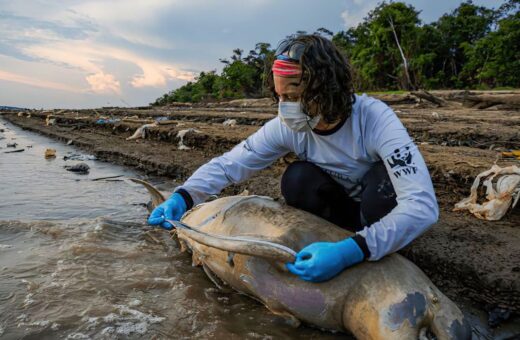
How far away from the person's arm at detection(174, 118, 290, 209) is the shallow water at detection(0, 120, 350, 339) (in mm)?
564

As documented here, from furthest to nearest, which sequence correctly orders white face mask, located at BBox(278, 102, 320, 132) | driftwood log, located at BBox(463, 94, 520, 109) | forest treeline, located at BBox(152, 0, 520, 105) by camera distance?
1. forest treeline, located at BBox(152, 0, 520, 105)
2. driftwood log, located at BBox(463, 94, 520, 109)
3. white face mask, located at BBox(278, 102, 320, 132)

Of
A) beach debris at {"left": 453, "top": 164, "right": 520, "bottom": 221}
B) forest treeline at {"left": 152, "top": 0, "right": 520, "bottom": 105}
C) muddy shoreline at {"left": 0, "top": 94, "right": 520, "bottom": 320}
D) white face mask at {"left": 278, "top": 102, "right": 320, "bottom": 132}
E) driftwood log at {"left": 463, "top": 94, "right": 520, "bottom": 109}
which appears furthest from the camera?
forest treeline at {"left": 152, "top": 0, "right": 520, "bottom": 105}

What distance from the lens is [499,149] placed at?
484 cm

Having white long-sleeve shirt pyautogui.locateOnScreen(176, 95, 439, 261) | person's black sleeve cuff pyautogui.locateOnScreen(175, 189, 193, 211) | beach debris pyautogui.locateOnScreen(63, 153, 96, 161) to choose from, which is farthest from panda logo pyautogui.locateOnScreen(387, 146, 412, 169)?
beach debris pyautogui.locateOnScreen(63, 153, 96, 161)

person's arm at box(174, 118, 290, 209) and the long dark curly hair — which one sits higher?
the long dark curly hair

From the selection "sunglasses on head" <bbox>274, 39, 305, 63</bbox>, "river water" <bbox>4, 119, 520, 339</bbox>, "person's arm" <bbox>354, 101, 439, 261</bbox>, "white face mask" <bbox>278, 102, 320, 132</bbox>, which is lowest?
"river water" <bbox>4, 119, 520, 339</bbox>

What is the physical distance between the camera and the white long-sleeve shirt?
1.88m

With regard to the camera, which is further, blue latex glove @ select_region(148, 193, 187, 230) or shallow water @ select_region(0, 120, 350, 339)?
blue latex glove @ select_region(148, 193, 187, 230)

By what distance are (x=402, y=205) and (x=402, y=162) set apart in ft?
0.69

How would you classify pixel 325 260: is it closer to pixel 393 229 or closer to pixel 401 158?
pixel 393 229

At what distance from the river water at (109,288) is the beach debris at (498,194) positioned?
995 mm

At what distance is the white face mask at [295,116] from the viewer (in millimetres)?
2193

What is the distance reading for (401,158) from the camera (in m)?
1.95

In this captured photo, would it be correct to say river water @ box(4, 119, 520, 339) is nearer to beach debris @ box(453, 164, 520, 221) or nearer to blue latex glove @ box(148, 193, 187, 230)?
blue latex glove @ box(148, 193, 187, 230)
